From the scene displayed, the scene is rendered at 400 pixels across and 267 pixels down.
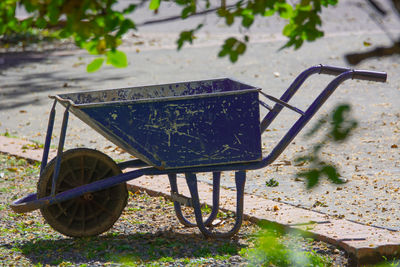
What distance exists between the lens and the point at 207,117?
4.02 meters

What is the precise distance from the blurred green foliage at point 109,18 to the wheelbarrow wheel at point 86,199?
77.9 inches

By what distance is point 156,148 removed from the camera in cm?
403

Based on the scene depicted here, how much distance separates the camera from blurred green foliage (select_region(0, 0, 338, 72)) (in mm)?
1967

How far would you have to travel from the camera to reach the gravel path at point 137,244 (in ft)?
12.9

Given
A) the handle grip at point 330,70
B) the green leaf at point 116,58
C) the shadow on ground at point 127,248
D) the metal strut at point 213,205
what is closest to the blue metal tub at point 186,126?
the metal strut at point 213,205

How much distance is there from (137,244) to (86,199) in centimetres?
41

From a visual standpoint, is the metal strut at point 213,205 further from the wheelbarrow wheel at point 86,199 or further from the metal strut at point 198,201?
the wheelbarrow wheel at point 86,199

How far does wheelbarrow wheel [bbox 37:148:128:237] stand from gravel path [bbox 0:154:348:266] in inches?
4.1

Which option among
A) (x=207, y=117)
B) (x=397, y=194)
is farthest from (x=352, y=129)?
(x=397, y=194)

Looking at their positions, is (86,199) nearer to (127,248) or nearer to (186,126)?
(127,248)

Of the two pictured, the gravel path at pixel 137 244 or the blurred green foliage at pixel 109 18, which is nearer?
the blurred green foliage at pixel 109 18

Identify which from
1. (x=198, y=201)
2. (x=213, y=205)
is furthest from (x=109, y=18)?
(x=213, y=205)

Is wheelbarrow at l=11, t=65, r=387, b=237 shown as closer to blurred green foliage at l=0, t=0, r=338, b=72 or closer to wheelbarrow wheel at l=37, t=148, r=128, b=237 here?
wheelbarrow wheel at l=37, t=148, r=128, b=237

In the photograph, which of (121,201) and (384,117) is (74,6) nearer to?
(121,201)
